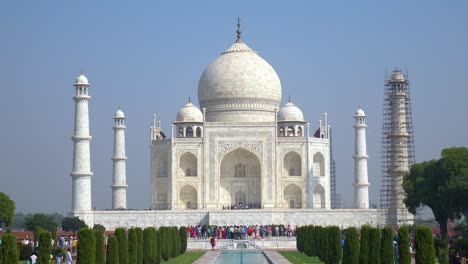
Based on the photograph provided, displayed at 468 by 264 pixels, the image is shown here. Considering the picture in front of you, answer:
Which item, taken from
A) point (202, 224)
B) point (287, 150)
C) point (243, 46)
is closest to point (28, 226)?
point (202, 224)

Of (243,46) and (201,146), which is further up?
(243,46)

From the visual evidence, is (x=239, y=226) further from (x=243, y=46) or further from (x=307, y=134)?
(x=243, y=46)

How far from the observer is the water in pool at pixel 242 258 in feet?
80.1

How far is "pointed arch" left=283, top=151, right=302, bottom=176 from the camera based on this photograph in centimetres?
4044

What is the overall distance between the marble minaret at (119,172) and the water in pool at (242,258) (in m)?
13.1

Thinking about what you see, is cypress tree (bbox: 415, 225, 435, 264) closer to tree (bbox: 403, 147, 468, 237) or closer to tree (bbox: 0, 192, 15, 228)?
tree (bbox: 403, 147, 468, 237)

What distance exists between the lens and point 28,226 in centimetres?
3275

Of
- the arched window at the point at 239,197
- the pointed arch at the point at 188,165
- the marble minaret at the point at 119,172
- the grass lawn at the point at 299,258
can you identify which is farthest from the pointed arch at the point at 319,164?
the grass lawn at the point at 299,258

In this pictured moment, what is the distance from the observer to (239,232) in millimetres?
33781

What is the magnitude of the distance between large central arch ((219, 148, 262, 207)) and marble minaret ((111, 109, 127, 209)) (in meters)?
4.17

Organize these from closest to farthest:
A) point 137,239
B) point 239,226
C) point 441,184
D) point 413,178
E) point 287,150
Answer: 1. point 137,239
2. point 441,184
3. point 413,178
4. point 239,226
5. point 287,150

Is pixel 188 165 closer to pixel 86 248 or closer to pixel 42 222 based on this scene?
pixel 42 222

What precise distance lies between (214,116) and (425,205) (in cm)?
1252

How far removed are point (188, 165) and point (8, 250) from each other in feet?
84.9
